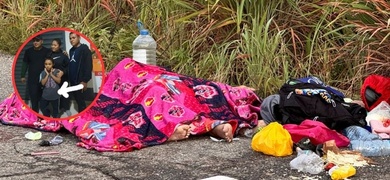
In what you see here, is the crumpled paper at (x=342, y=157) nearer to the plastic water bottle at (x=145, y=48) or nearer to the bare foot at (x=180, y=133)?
the bare foot at (x=180, y=133)

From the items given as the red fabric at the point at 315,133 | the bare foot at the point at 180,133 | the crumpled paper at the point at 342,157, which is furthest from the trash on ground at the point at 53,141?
the crumpled paper at the point at 342,157

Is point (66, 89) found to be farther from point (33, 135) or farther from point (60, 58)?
point (33, 135)

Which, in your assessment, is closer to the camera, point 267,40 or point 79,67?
point 79,67

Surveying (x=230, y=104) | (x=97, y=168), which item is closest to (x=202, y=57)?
(x=230, y=104)

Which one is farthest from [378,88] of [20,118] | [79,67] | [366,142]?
[20,118]

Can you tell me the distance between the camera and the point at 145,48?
693 cm

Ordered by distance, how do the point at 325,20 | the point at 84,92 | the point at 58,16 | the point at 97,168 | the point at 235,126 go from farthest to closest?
the point at 58,16
the point at 325,20
the point at 235,126
the point at 84,92
the point at 97,168

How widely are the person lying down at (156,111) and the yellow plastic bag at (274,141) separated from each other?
37 cm

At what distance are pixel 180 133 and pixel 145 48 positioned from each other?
6.12 ft

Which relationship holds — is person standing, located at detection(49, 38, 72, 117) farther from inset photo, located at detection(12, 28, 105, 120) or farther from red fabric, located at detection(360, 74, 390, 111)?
red fabric, located at detection(360, 74, 390, 111)

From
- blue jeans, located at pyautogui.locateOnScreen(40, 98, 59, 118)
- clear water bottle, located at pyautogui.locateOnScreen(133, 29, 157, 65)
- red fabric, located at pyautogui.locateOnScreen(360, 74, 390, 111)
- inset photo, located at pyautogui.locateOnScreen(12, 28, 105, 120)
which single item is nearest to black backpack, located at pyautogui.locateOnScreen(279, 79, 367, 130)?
red fabric, located at pyautogui.locateOnScreen(360, 74, 390, 111)

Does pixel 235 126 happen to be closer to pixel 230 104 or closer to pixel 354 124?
pixel 230 104

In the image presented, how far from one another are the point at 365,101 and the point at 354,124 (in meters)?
0.53

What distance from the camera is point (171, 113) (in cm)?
527
